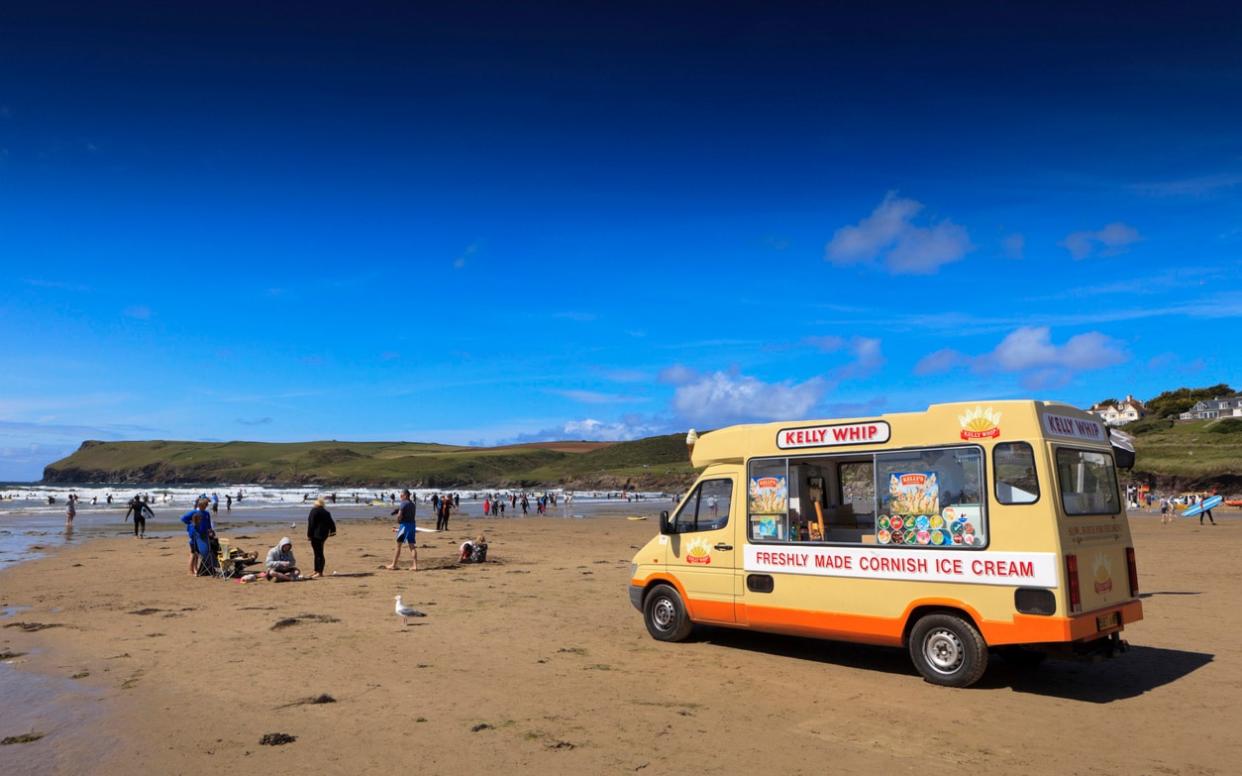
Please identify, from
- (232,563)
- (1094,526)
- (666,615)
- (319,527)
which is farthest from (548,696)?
(232,563)

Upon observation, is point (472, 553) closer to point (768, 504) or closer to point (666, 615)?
point (666, 615)

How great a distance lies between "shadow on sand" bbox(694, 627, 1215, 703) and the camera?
8.73 metres

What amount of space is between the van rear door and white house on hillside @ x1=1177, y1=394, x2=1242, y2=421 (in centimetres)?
14285

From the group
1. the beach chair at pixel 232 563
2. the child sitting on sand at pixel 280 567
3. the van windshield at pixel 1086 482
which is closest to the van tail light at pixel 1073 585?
the van windshield at pixel 1086 482

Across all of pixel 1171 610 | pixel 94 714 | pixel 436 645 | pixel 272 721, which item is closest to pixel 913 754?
pixel 272 721

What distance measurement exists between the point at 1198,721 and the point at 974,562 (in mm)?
2366

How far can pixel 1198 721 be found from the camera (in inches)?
294

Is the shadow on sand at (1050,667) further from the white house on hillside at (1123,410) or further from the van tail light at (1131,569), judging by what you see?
the white house on hillside at (1123,410)

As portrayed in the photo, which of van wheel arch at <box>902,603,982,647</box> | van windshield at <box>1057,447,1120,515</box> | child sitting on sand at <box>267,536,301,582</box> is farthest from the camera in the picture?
child sitting on sand at <box>267,536,301,582</box>

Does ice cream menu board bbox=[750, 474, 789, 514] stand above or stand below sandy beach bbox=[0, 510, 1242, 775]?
Answer: above

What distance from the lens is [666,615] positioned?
11.6 meters

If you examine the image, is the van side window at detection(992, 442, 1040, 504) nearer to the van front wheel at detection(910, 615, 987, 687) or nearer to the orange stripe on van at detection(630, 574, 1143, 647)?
the orange stripe on van at detection(630, 574, 1143, 647)

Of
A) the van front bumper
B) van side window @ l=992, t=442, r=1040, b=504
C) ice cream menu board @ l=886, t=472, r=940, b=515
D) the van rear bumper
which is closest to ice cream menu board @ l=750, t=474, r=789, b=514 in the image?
ice cream menu board @ l=886, t=472, r=940, b=515

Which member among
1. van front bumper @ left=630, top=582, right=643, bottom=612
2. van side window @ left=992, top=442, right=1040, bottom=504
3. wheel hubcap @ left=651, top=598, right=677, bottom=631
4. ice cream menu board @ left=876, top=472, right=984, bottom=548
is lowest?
wheel hubcap @ left=651, top=598, right=677, bottom=631
